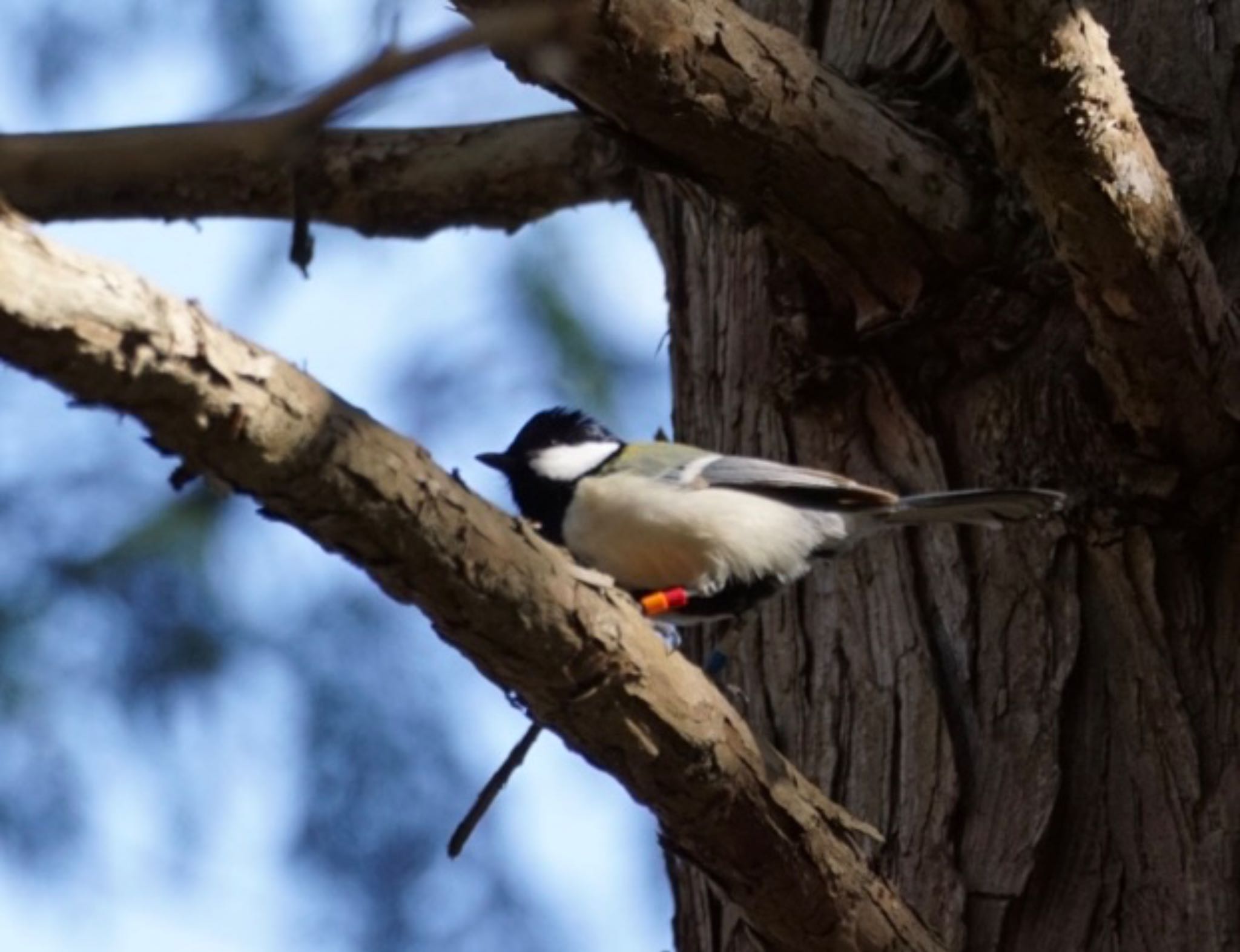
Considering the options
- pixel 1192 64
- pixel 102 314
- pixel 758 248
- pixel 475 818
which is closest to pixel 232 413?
pixel 102 314

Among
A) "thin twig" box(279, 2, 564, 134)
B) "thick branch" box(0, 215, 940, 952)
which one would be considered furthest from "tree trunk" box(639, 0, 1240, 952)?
"thin twig" box(279, 2, 564, 134)

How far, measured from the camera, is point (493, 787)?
2133 mm

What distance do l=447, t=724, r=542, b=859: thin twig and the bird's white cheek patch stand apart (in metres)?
1.04

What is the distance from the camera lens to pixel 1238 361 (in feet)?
8.22

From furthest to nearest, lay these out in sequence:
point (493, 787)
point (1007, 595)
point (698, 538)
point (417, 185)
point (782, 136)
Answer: point (417, 185) < point (698, 538) < point (1007, 595) < point (782, 136) < point (493, 787)

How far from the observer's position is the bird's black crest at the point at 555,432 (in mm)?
3301

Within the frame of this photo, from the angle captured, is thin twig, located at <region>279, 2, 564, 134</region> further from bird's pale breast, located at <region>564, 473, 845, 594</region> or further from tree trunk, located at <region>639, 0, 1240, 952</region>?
bird's pale breast, located at <region>564, 473, 845, 594</region>

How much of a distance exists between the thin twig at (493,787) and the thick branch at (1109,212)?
3.08 ft

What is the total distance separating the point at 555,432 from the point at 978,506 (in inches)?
36.2

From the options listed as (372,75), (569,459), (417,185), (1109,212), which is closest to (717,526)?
(569,459)

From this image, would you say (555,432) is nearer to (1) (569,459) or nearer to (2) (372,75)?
(1) (569,459)

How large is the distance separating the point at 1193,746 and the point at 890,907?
0.56m

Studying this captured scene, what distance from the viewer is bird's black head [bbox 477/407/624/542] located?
3.16 metres

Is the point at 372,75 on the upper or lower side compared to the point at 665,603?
upper
